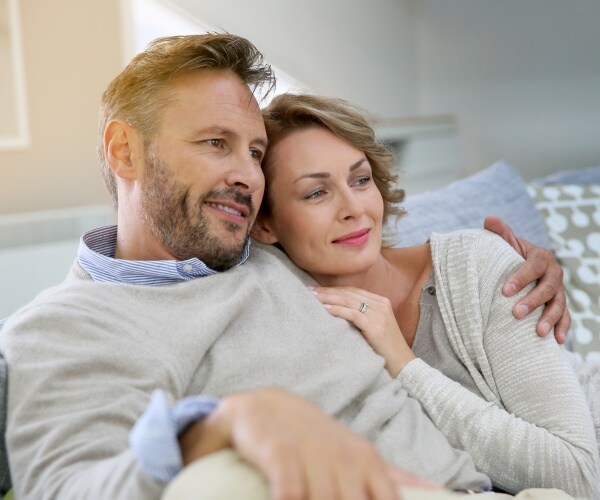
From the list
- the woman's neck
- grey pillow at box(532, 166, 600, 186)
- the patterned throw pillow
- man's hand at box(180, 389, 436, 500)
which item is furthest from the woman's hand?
grey pillow at box(532, 166, 600, 186)

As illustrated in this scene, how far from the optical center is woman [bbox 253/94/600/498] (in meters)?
1.37

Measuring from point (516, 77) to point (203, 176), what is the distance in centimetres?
376

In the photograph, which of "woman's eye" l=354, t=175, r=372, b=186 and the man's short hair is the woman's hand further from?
the man's short hair

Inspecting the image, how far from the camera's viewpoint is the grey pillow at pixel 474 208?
225 cm

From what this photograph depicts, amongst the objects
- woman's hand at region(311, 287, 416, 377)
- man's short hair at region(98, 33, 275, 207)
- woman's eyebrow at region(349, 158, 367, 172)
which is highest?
man's short hair at region(98, 33, 275, 207)

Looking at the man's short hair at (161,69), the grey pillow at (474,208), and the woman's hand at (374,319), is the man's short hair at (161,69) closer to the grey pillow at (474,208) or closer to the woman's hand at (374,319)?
the woman's hand at (374,319)

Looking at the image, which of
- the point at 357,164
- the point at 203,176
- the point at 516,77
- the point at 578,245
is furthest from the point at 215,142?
the point at 516,77

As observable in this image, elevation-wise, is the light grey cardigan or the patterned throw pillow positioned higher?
the light grey cardigan

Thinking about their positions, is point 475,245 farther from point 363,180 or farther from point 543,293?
point 363,180

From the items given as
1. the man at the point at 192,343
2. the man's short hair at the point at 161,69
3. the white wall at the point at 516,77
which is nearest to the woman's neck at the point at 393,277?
the man at the point at 192,343

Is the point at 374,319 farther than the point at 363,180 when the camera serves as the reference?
No

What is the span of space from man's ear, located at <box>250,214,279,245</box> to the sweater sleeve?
41 cm

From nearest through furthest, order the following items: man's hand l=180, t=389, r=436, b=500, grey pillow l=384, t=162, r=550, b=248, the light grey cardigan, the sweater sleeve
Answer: man's hand l=180, t=389, r=436, b=500
the light grey cardigan
the sweater sleeve
grey pillow l=384, t=162, r=550, b=248

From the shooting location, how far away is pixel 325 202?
1611 millimetres
